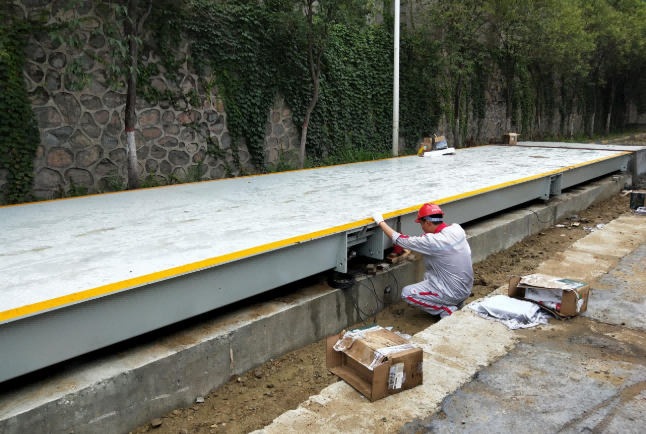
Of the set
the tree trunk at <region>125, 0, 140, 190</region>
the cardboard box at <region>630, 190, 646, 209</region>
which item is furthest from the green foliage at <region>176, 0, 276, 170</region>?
the cardboard box at <region>630, 190, 646, 209</region>

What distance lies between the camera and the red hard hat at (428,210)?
4.68 m

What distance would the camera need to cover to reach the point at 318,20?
992cm

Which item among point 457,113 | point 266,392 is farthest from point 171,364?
point 457,113

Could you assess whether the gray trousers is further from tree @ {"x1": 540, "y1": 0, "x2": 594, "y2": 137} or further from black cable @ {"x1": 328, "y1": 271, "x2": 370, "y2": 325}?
tree @ {"x1": 540, "y1": 0, "x2": 594, "y2": 137}

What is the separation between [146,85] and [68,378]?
262 inches

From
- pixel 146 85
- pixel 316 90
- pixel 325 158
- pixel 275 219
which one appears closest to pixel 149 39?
pixel 146 85

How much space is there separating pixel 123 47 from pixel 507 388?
608 centimetres

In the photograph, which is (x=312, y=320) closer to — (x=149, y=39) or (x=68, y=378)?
(x=68, y=378)

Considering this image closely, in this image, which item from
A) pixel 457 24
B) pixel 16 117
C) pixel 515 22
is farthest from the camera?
pixel 515 22

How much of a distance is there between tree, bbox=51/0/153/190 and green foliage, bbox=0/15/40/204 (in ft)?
1.97

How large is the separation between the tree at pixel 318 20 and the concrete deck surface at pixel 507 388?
7324 millimetres

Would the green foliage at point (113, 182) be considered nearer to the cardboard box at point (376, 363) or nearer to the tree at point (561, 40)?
the cardboard box at point (376, 363)

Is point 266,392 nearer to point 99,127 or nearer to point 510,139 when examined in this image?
point 99,127

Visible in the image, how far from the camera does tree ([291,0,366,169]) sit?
9.60 m
